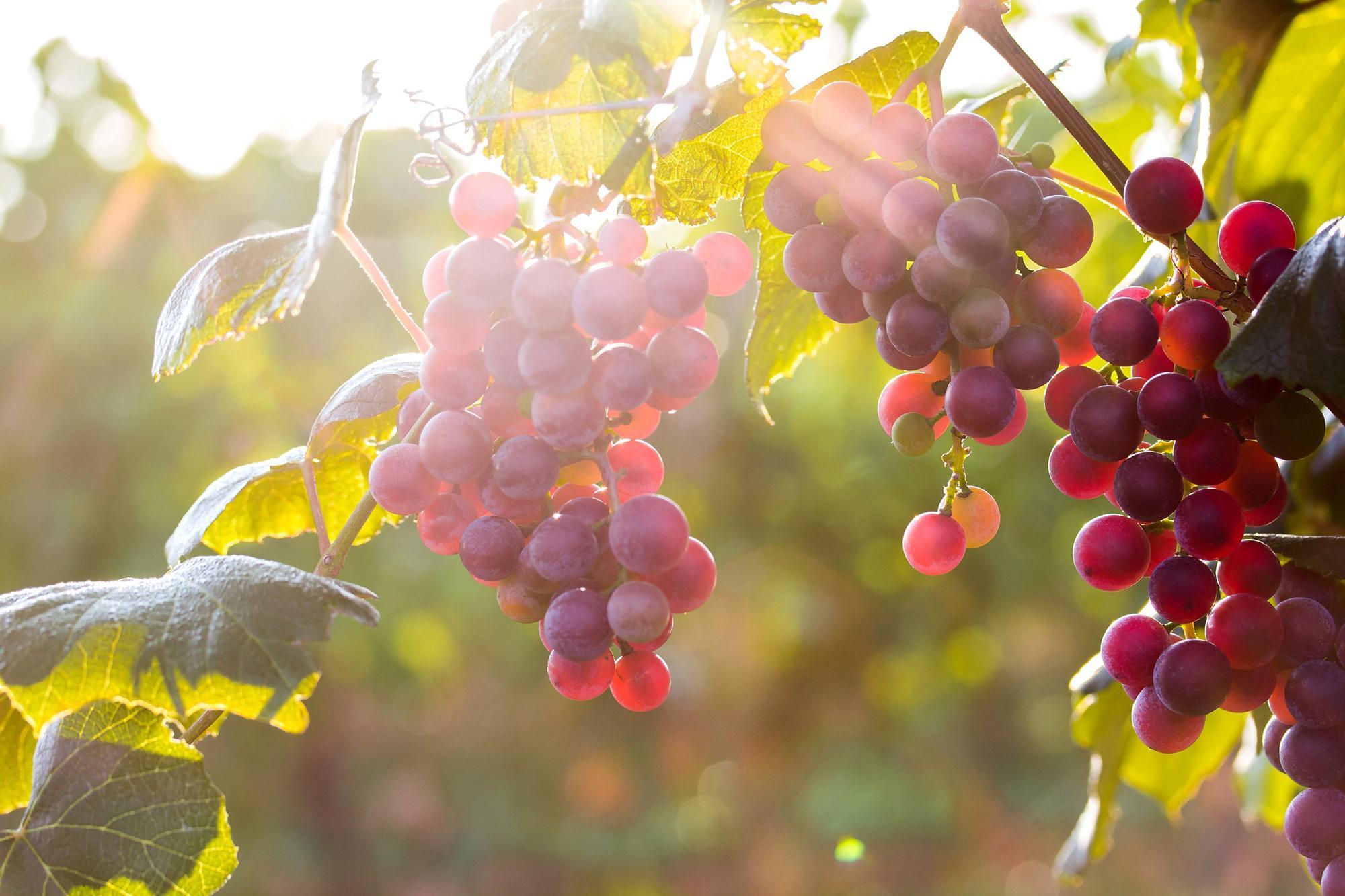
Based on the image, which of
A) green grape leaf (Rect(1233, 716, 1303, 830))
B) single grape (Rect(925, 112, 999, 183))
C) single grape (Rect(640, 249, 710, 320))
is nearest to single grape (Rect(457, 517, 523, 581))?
single grape (Rect(640, 249, 710, 320))

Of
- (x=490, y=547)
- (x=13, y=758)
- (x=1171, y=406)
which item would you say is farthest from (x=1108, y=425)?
(x=13, y=758)

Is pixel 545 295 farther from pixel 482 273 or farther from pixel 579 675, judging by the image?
pixel 579 675

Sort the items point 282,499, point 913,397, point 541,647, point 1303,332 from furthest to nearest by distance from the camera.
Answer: point 541,647, point 282,499, point 913,397, point 1303,332

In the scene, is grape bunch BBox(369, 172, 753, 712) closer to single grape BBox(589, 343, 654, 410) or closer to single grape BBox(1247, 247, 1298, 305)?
single grape BBox(589, 343, 654, 410)

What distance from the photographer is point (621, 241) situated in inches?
13.8

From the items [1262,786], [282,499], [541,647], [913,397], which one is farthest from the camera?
[541,647]

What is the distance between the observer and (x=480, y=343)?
14.7 inches

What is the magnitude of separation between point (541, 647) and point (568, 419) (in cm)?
312

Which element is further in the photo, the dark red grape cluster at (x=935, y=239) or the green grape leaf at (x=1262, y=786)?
the green grape leaf at (x=1262, y=786)

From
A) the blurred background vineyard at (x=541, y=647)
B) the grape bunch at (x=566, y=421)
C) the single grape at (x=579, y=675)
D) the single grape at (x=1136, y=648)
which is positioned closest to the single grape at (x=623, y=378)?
the grape bunch at (x=566, y=421)

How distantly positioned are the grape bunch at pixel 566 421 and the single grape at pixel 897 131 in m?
0.07

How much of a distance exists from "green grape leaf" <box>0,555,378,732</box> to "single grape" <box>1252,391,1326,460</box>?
332mm

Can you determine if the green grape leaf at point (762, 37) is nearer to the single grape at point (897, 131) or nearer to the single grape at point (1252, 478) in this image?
the single grape at point (897, 131)

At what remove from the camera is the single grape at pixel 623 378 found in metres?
0.35
